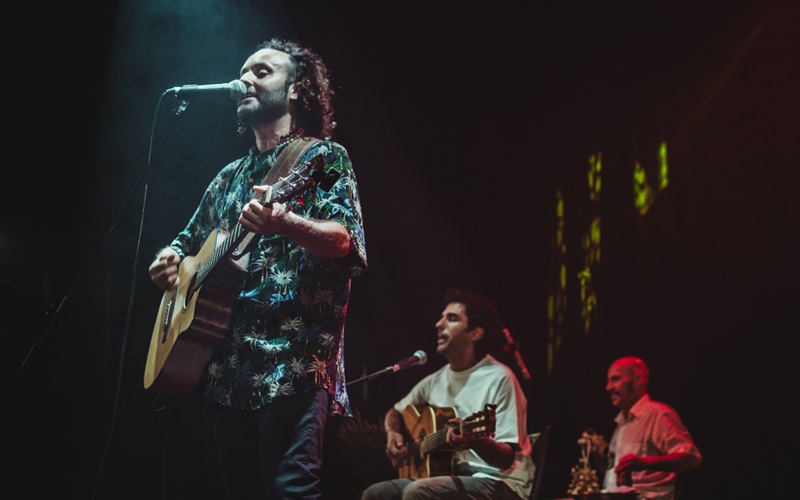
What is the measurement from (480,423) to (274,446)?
66.2 inches

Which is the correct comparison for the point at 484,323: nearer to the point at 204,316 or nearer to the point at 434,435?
the point at 434,435

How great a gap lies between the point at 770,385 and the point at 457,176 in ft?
10.2

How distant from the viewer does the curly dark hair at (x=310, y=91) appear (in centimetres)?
289

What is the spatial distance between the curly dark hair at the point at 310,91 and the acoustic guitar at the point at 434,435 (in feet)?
5.46

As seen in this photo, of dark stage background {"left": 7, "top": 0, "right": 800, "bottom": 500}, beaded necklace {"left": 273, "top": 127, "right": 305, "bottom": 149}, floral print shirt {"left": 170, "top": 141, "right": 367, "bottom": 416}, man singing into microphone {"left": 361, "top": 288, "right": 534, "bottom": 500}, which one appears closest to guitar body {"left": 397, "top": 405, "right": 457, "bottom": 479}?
man singing into microphone {"left": 361, "top": 288, "right": 534, "bottom": 500}

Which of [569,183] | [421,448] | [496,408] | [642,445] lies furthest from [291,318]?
[569,183]

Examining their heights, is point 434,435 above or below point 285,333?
below

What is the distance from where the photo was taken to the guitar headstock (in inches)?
142

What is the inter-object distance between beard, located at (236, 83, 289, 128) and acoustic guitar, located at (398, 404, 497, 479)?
1.80 metres

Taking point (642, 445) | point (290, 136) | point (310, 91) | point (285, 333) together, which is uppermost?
point (310, 91)

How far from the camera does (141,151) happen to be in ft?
12.0

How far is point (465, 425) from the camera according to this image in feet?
12.2

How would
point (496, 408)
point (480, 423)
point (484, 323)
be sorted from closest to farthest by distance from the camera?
point (480, 423) < point (496, 408) < point (484, 323)

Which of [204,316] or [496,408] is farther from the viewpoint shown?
[496,408]
